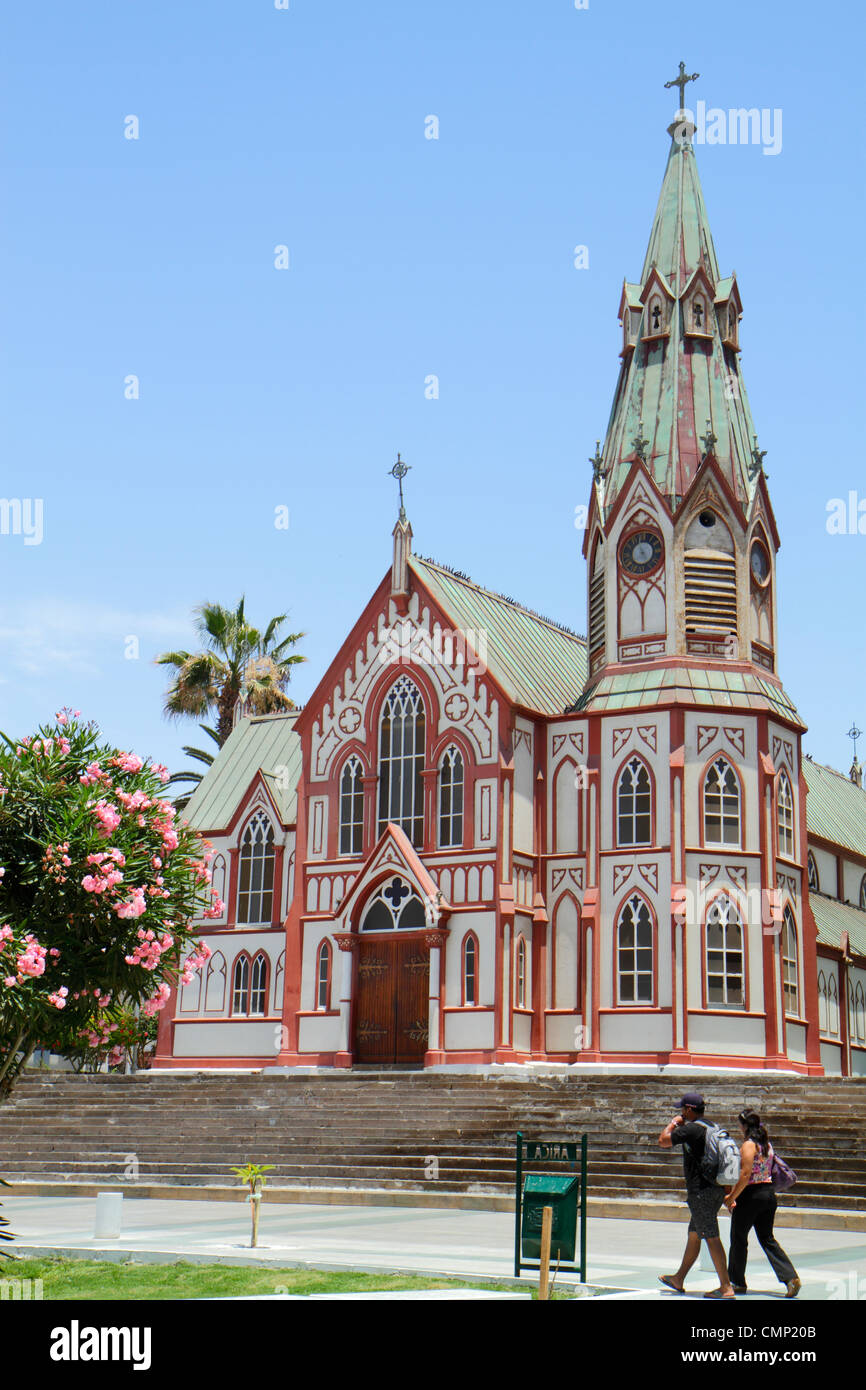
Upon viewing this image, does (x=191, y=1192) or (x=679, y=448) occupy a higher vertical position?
(x=679, y=448)

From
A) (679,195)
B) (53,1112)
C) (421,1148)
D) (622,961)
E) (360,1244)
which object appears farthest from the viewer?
(679,195)

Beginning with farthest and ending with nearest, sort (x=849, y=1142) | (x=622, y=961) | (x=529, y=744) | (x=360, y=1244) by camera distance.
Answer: (x=529, y=744)
(x=622, y=961)
(x=849, y=1142)
(x=360, y=1244)

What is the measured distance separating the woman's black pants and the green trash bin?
1.45 meters

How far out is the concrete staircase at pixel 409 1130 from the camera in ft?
84.5

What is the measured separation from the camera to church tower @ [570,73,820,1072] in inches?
1485

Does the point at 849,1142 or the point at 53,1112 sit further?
the point at 53,1112

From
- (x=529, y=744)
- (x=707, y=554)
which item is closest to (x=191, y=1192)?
(x=529, y=744)

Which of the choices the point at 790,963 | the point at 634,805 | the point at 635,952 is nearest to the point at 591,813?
the point at 634,805

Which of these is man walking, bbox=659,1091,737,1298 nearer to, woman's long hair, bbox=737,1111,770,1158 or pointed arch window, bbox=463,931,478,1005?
woman's long hair, bbox=737,1111,770,1158

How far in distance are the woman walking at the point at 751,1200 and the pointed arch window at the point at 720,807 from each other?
24.2 meters

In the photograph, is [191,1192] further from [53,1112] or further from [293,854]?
[293,854]

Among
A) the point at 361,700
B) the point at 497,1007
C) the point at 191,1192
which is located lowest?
the point at 191,1192

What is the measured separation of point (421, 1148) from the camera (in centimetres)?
Result: 2873
